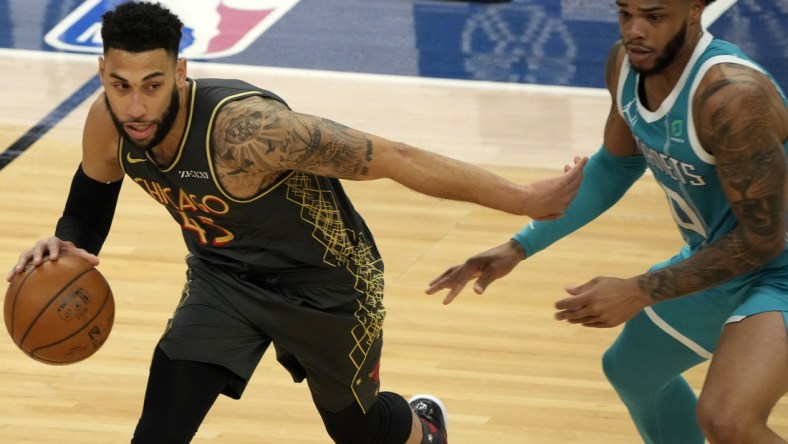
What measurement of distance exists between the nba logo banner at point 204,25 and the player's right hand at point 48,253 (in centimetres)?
622

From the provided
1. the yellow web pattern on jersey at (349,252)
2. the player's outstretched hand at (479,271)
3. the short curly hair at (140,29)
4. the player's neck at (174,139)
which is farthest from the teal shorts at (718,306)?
the short curly hair at (140,29)

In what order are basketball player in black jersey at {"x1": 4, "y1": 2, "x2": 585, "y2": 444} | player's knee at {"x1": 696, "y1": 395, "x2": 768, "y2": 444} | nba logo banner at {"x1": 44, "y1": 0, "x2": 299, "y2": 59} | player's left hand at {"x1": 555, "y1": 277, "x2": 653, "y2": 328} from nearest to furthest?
1. player's knee at {"x1": 696, "y1": 395, "x2": 768, "y2": 444}
2. player's left hand at {"x1": 555, "y1": 277, "x2": 653, "y2": 328}
3. basketball player in black jersey at {"x1": 4, "y1": 2, "x2": 585, "y2": 444}
4. nba logo banner at {"x1": 44, "y1": 0, "x2": 299, "y2": 59}

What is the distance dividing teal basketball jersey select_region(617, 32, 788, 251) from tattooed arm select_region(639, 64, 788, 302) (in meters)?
0.05

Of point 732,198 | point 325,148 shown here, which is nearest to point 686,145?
point 732,198

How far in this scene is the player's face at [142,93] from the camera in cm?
383

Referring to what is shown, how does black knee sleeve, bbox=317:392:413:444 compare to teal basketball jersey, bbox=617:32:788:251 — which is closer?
teal basketball jersey, bbox=617:32:788:251

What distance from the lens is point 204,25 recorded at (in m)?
11.0

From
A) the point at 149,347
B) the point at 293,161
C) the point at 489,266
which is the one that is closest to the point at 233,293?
the point at 293,161

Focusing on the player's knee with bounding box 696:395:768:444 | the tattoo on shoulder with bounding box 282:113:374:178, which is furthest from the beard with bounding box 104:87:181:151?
the player's knee with bounding box 696:395:768:444

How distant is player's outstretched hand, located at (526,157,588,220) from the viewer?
161 inches

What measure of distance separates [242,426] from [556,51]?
235 inches

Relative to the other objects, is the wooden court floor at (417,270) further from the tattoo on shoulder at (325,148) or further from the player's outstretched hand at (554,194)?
the tattoo on shoulder at (325,148)

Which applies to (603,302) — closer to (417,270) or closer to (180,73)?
(180,73)

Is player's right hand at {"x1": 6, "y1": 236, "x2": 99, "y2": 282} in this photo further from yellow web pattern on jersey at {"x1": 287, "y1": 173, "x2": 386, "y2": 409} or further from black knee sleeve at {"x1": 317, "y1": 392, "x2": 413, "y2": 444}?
black knee sleeve at {"x1": 317, "y1": 392, "x2": 413, "y2": 444}
